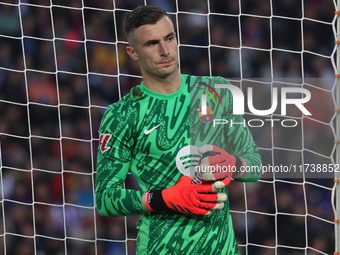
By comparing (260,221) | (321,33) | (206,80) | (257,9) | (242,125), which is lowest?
(260,221)

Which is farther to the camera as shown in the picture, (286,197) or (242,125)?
(286,197)

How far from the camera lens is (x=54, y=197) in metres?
2.20

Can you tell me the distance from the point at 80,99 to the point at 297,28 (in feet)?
3.48

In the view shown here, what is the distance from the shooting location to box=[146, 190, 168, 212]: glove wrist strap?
1.14 metres

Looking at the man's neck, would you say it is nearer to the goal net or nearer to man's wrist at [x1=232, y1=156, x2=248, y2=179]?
man's wrist at [x1=232, y1=156, x2=248, y2=179]

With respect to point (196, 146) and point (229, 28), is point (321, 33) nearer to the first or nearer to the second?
point (229, 28)

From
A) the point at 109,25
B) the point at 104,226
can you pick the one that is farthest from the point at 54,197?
the point at 109,25

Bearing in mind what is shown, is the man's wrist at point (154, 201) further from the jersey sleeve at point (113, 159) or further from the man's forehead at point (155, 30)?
the man's forehead at point (155, 30)

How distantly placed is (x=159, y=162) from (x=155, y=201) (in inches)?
4.2

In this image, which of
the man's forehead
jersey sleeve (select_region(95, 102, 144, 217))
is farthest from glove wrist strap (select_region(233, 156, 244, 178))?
the man's forehead

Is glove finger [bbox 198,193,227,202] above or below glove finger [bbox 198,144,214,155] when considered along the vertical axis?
below

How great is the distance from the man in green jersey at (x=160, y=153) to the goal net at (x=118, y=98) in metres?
0.86

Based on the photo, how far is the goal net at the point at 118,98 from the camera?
2104 millimetres

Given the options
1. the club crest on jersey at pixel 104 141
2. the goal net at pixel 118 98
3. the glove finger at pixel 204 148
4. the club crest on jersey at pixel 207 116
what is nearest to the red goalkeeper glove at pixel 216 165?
the glove finger at pixel 204 148
